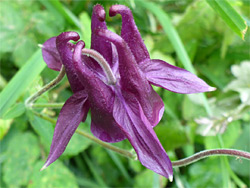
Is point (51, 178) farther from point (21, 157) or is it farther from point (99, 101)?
point (99, 101)

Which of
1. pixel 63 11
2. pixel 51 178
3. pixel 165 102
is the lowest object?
pixel 165 102

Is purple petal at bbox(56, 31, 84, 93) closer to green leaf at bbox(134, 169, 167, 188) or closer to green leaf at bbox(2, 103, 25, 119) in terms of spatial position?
green leaf at bbox(2, 103, 25, 119)

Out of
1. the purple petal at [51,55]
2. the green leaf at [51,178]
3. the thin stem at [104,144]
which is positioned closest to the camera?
the purple petal at [51,55]

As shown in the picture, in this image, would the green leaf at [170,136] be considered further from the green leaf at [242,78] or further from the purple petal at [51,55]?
the purple petal at [51,55]

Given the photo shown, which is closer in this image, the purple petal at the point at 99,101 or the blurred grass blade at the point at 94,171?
the purple petal at the point at 99,101

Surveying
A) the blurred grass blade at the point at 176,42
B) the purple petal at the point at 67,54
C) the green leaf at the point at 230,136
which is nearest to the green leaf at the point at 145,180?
the green leaf at the point at 230,136

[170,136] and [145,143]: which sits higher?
[145,143]

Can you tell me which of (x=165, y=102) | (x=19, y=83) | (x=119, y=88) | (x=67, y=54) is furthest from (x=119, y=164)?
(x=67, y=54)

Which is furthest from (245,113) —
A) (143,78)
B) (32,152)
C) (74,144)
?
(32,152)
